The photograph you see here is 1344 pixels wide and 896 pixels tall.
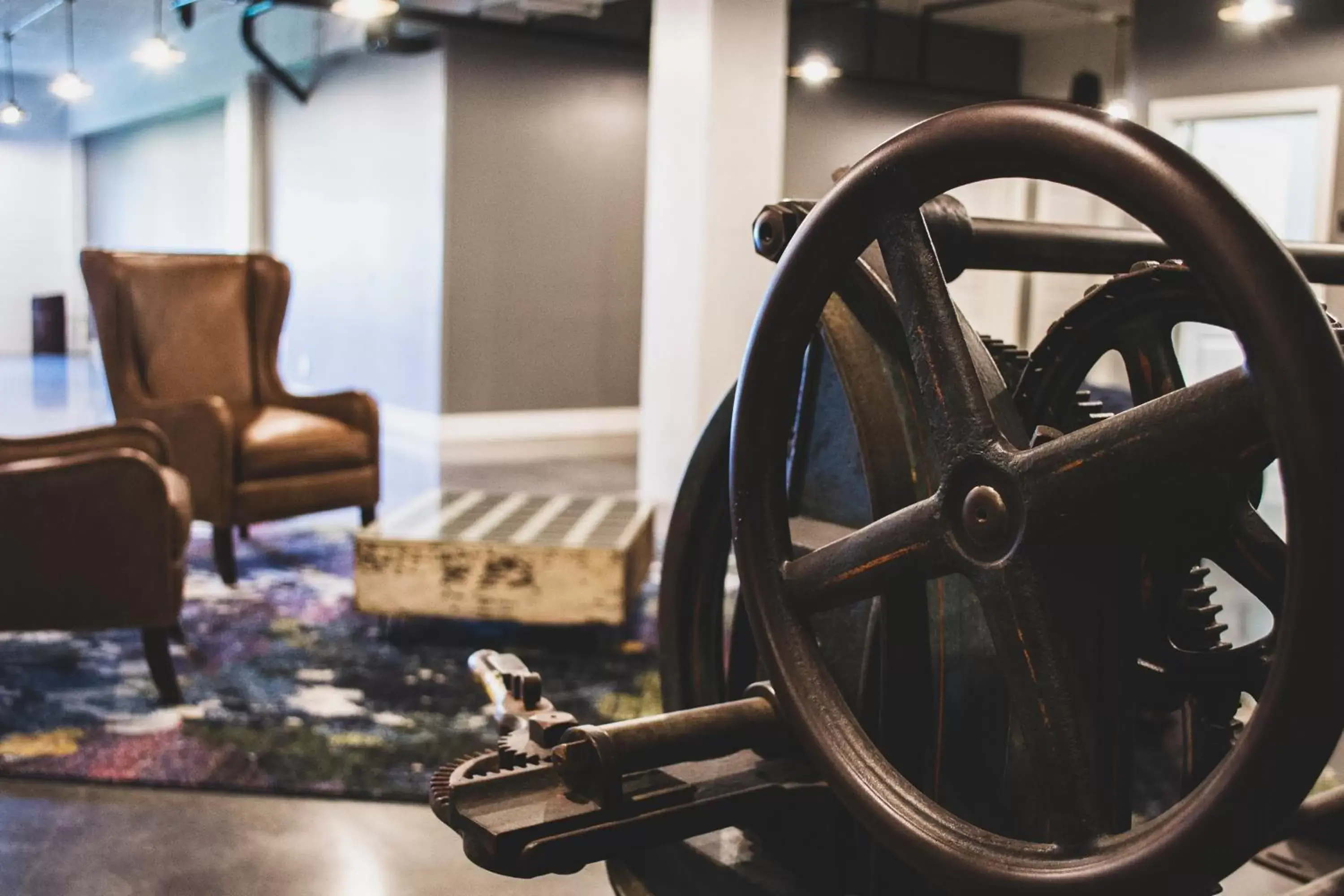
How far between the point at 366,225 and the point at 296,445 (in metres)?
5.53

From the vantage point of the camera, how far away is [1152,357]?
115 cm

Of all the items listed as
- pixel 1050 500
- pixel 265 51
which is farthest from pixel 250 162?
pixel 1050 500

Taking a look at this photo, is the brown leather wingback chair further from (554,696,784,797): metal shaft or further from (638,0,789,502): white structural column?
(554,696,784,797): metal shaft

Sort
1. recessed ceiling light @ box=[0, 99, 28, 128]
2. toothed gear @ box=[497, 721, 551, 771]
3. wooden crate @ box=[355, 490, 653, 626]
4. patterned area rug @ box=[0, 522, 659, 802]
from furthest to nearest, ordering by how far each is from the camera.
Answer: recessed ceiling light @ box=[0, 99, 28, 128], wooden crate @ box=[355, 490, 653, 626], patterned area rug @ box=[0, 522, 659, 802], toothed gear @ box=[497, 721, 551, 771]

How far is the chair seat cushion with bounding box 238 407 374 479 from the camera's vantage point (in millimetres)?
4266

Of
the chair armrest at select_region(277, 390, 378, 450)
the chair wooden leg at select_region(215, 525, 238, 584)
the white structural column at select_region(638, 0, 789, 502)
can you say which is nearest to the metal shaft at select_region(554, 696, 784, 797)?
the chair wooden leg at select_region(215, 525, 238, 584)

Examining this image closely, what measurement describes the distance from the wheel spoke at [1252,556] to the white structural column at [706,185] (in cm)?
474

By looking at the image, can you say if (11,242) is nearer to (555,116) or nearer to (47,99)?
(47,99)

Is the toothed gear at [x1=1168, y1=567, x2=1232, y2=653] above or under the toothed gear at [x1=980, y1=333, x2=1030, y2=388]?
under

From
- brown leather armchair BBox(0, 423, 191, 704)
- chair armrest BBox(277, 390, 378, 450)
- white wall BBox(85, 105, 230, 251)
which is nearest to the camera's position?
brown leather armchair BBox(0, 423, 191, 704)

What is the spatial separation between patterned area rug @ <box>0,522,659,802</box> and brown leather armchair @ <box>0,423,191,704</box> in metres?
0.20

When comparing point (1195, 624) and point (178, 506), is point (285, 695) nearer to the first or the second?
point (178, 506)

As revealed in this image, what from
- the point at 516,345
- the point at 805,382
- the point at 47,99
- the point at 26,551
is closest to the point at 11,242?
the point at 47,99

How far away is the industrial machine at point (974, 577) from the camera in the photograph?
716mm
